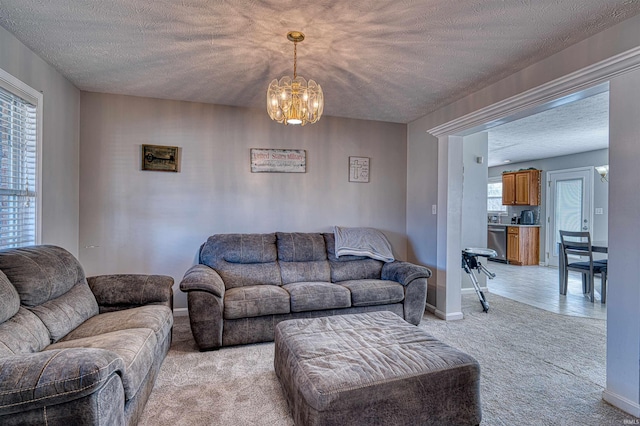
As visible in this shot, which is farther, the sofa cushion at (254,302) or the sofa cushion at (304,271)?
the sofa cushion at (304,271)

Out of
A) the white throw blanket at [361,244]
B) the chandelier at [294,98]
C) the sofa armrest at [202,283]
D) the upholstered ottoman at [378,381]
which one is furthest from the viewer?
the white throw blanket at [361,244]

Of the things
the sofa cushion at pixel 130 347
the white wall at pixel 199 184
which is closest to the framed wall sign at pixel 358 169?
the white wall at pixel 199 184

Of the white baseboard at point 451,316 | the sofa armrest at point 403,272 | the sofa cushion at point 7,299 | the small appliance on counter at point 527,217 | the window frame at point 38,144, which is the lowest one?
the white baseboard at point 451,316

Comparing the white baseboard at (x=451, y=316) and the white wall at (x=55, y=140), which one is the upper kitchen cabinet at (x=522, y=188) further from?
the white wall at (x=55, y=140)

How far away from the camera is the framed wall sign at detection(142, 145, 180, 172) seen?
11.1ft

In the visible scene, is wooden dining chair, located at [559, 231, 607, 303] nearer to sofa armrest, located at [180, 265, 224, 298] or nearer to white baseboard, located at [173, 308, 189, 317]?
sofa armrest, located at [180, 265, 224, 298]

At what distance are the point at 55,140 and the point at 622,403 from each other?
4.58 m

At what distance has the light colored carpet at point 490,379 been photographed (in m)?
1.81

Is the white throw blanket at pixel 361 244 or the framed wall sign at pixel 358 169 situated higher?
the framed wall sign at pixel 358 169

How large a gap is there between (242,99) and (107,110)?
139 centimetres

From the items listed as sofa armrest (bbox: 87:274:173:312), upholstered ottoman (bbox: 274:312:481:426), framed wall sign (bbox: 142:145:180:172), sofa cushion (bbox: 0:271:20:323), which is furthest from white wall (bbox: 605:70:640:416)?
framed wall sign (bbox: 142:145:180:172)

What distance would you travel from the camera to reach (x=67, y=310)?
193 centimetres

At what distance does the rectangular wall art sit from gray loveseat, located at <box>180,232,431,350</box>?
0.80 metres

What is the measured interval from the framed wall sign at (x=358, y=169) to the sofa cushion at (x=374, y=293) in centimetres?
147
